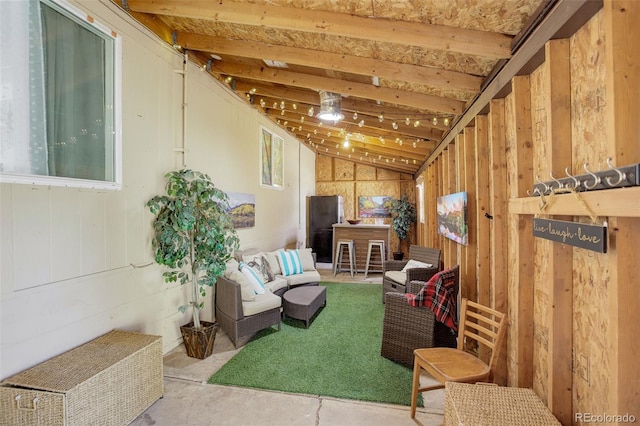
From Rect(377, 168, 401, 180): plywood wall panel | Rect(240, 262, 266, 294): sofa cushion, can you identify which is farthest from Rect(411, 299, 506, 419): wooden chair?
Rect(377, 168, 401, 180): plywood wall panel

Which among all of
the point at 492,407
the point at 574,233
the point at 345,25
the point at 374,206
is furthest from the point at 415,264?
the point at 374,206

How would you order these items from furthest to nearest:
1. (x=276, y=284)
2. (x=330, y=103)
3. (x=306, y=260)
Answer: (x=306, y=260) < (x=276, y=284) < (x=330, y=103)

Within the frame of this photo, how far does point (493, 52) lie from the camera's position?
211 centimetres

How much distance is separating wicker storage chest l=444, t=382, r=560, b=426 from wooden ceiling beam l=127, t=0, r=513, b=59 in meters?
2.24

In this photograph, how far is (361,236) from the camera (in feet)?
22.6

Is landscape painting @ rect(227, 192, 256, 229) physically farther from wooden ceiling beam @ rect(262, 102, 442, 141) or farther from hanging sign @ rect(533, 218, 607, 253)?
hanging sign @ rect(533, 218, 607, 253)

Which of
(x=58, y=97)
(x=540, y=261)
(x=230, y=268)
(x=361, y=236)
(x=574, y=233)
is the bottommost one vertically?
(x=230, y=268)

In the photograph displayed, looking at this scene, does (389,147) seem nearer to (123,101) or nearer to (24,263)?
(123,101)

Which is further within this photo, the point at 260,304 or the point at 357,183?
the point at 357,183

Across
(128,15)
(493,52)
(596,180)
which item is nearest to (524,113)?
(493,52)

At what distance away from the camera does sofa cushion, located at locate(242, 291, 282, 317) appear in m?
3.30

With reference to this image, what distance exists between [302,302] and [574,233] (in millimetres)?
3053

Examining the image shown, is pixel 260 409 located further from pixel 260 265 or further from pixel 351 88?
pixel 351 88

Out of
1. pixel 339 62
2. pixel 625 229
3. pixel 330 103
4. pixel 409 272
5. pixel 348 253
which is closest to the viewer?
pixel 625 229
